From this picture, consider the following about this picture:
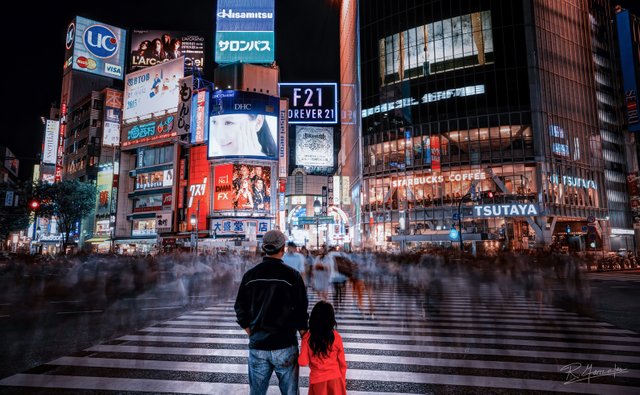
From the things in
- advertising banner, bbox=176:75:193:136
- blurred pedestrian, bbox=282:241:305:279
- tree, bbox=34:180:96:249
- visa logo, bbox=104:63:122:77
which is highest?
visa logo, bbox=104:63:122:77

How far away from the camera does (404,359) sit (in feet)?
23.2

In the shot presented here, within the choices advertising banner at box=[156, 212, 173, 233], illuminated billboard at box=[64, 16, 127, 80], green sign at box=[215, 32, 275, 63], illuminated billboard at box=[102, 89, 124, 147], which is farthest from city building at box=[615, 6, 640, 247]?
illuminated billboard at box=[64, 16, 127, 80]

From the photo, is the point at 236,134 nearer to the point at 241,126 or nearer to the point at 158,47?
the point at 241,126

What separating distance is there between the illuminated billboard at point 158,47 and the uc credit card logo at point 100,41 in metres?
11.9

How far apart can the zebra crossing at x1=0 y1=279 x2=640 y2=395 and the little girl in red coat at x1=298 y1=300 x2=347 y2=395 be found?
2.28m

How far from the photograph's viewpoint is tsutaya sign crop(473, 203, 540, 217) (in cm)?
4306

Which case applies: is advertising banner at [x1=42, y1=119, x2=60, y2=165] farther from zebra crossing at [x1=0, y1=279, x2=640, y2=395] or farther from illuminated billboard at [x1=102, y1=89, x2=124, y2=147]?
zebra crossing at [x1=0, y1=279, x2=640, y2=395]

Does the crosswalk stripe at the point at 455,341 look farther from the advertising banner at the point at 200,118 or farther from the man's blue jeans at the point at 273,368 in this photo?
the advertising banner at the point at 200,118

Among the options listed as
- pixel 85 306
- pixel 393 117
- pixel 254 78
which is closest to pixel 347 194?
pixel 393 117

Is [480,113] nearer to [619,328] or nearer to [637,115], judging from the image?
[637,115]

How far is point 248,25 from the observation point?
187 feet

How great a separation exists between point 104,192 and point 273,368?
71505 millimetres

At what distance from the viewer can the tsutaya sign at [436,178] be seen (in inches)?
1874

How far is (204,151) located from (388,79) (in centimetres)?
2729
